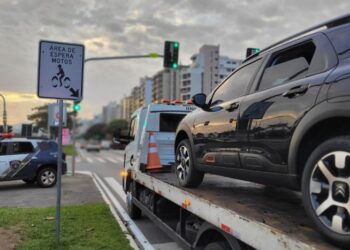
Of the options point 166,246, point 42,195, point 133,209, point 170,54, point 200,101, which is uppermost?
point 170,54

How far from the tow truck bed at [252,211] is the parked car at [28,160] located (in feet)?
32.3

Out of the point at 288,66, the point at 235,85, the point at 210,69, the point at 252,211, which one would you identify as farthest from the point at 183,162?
the point at 210,69

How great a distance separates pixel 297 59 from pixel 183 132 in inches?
96.0

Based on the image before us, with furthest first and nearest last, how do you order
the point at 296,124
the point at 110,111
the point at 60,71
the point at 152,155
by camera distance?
1. the point at 110,111
2. the point at 152,155
3. the point at 60,71
4. the point at 296,124

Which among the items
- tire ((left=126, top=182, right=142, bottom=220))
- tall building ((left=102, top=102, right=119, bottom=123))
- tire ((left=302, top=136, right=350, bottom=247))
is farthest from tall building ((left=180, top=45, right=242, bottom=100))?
tall building ((left=102, top=102, right=119, bottom=123))

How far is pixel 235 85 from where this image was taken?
4699 millimetres

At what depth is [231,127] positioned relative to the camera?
13.9ft

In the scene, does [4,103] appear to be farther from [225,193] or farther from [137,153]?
[225,193]

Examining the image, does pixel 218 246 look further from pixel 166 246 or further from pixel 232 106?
pixel 166 246

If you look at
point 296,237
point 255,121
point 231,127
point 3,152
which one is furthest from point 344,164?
point 3,152

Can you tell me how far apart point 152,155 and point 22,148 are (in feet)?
27.8

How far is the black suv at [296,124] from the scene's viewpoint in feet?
8.90

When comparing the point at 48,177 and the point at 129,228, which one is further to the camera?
the point at 48,177

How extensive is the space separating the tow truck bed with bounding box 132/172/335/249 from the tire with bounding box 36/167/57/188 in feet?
33.1
